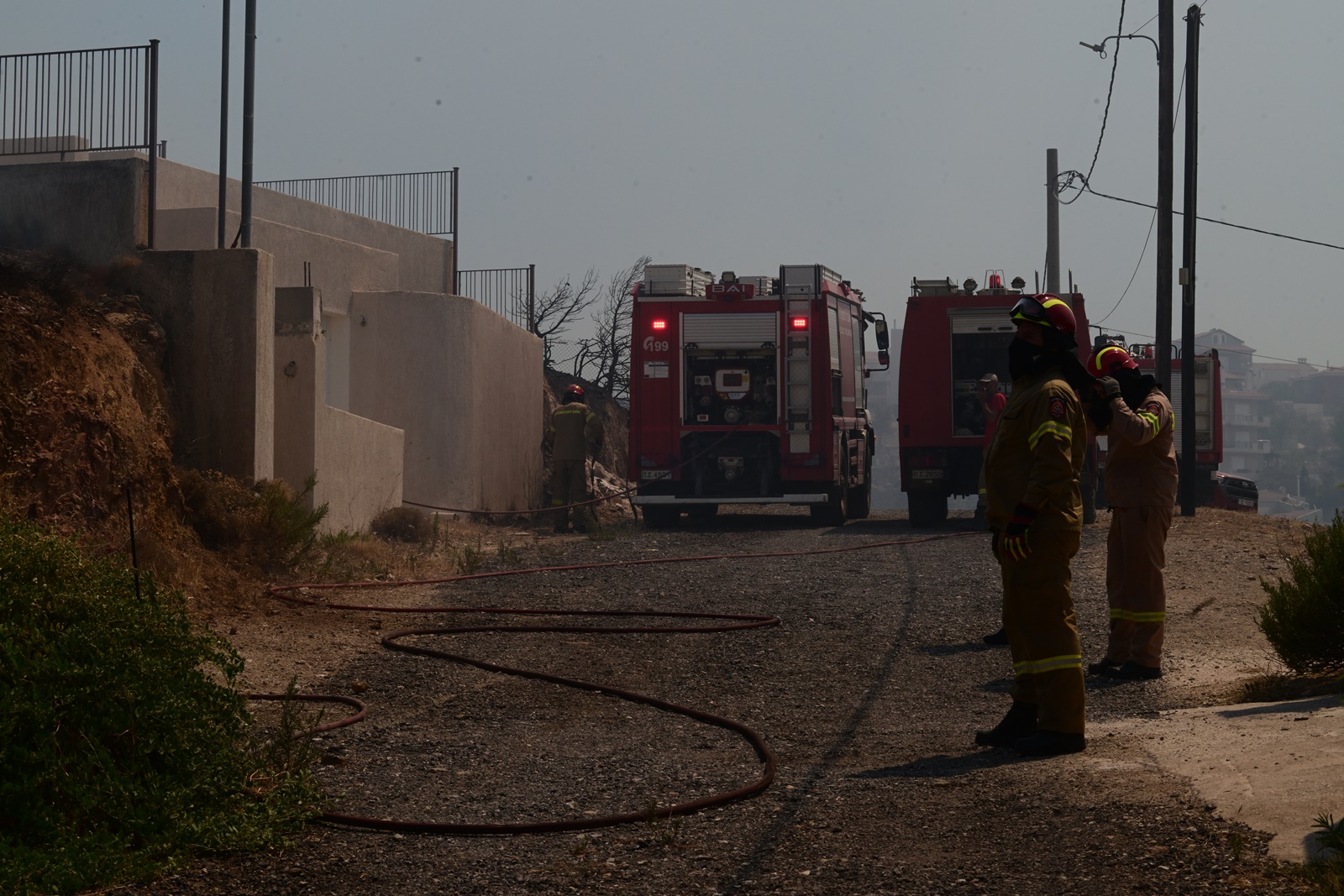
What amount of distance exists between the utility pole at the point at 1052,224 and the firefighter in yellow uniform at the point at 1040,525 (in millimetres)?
25499

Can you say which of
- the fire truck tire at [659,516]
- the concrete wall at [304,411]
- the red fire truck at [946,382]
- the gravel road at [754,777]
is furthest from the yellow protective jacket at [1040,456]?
the fire truck tire at [659,516]

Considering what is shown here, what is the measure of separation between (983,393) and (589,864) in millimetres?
8347

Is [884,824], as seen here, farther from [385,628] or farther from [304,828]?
[385,628]

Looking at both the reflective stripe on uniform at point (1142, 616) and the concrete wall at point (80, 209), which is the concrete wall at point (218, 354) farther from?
the reflective stripe on uniform at point (1142, 616)

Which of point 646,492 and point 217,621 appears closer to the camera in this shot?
point 217,621

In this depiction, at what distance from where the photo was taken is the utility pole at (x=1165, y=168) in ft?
61.4

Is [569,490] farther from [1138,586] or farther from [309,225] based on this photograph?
[1138,586]

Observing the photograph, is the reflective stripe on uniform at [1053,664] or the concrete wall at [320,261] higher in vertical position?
the concrete wall at [320,261]

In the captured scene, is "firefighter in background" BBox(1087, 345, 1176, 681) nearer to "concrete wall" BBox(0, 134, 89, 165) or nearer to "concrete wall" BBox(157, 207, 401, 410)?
"concrete wall" BBox(0, 134, 89, 165)

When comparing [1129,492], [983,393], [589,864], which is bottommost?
[589,864]

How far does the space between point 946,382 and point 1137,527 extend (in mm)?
10295

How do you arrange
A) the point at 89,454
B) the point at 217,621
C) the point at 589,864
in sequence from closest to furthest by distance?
the point at 589,864 → the point at 217,621 → the point at 89,454

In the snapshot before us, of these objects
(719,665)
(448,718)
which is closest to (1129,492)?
(719,665)

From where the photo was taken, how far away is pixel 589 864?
13.5 ft
